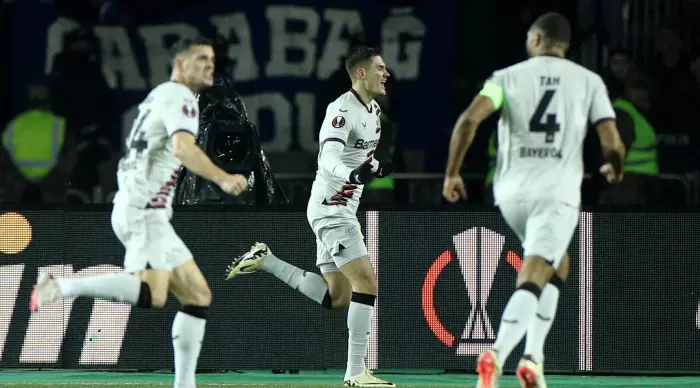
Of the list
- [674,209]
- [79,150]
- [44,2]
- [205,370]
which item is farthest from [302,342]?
[44,2]

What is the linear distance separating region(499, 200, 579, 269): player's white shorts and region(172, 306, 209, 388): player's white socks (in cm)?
Answer: 193

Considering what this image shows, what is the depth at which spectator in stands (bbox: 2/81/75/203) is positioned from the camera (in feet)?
50.3

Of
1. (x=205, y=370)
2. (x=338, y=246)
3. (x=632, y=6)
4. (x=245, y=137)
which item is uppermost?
(x=632, y=6)

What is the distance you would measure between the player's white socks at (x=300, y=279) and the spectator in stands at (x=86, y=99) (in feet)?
17.0

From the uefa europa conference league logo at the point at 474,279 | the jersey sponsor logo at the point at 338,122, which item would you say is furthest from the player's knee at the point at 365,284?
the jersey sponsor logo at the point at 338,122

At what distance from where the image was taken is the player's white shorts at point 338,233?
10.3 m

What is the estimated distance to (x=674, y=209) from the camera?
1105 centimetres

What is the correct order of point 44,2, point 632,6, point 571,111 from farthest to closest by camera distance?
1. point 44,2
2. point 632,6
3. point 571,111

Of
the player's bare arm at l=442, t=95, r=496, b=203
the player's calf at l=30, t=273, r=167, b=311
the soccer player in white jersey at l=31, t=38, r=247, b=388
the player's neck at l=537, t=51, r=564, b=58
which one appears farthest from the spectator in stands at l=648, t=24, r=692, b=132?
the player's calf at l=30, t=273, r=167, b=311

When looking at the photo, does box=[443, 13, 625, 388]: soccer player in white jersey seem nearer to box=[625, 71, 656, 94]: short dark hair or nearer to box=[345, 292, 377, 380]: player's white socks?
box=[345, 292, 377, 380]: player's white socks

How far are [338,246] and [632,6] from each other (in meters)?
6.42

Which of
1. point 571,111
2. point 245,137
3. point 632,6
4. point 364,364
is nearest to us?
point 571,111

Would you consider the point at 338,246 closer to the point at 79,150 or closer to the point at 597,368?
the point at 597,368

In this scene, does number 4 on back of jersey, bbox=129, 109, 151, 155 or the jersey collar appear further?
the jersey collar
